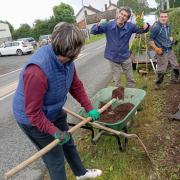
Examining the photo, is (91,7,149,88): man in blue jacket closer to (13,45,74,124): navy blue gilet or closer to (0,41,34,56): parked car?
(13,45,74,124): navy blue gilet

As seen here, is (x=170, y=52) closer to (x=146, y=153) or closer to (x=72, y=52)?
(x=146, y=153)

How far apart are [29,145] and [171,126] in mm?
2434

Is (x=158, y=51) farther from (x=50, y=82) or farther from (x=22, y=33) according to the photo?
(x=22, y=33)

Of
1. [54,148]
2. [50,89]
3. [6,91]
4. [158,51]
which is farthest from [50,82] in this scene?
[6,91]

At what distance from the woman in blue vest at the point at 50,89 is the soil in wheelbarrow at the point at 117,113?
1.74 metres

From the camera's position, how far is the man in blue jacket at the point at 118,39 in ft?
20.5

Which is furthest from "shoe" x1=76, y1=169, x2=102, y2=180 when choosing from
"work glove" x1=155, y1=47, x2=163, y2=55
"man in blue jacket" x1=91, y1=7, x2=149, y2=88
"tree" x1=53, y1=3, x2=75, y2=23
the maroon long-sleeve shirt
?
"tree" x1=53, y1=3, x2=75, y2=23

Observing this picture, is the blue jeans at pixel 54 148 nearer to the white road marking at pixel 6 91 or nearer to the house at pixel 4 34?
the white road marking at pixel 6 91

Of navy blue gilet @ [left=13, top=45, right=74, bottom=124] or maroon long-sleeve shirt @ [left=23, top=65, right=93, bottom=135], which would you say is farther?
navy blue gilet @ [left=13, top=45, right=74, bottom=124]

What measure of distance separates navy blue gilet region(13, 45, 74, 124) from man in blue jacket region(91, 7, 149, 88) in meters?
3.15

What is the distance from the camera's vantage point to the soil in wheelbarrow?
5230 millimetres

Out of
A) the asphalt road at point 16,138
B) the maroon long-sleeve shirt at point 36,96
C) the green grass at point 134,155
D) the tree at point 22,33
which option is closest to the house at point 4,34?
the tree at point 22,33

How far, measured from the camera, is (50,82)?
2.97 metres

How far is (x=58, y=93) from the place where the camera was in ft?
10.3
